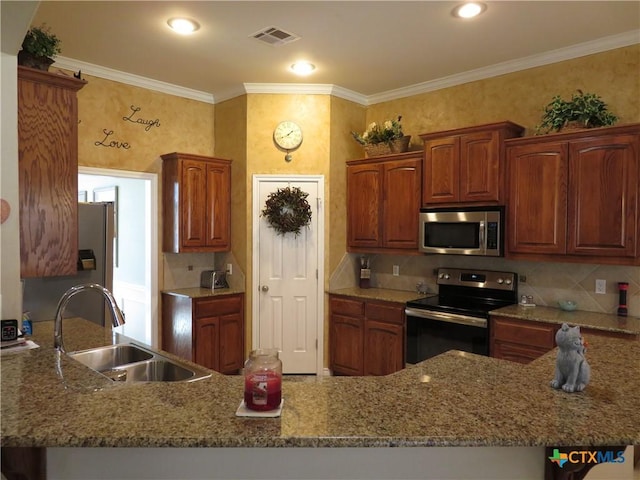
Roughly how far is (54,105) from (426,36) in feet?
8.40

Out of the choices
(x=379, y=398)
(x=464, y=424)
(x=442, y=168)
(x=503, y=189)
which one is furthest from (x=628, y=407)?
(x=442, y=168)

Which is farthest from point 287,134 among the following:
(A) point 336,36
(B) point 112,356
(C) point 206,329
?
(B) point 112,356

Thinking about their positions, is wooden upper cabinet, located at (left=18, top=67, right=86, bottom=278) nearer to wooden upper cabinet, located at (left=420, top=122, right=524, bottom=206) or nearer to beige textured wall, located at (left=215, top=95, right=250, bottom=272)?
beige textured wall, located at (left=215, top=95, right=250, bottom=272)

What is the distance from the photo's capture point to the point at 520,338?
322cm

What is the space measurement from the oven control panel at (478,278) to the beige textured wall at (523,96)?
4.13ft

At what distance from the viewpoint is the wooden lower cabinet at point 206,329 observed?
4.14m

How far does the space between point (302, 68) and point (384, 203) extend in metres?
1.48

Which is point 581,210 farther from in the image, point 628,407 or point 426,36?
point 628,407

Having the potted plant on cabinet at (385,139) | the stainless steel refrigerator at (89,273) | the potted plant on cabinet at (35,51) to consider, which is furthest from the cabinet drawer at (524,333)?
the potted plant on cabinet at (35,51)

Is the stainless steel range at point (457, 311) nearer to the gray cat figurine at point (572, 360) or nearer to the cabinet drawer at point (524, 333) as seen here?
the cabinet drawer at point (524, 333)

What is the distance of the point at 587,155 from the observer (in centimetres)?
312

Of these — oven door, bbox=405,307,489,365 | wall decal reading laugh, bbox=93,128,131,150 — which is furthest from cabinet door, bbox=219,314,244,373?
wall decal reading laugh, bbox=93,128,131,150

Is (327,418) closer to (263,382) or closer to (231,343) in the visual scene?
(263,382)

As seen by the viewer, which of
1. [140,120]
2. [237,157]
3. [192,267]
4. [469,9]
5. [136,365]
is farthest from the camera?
[192,267]
